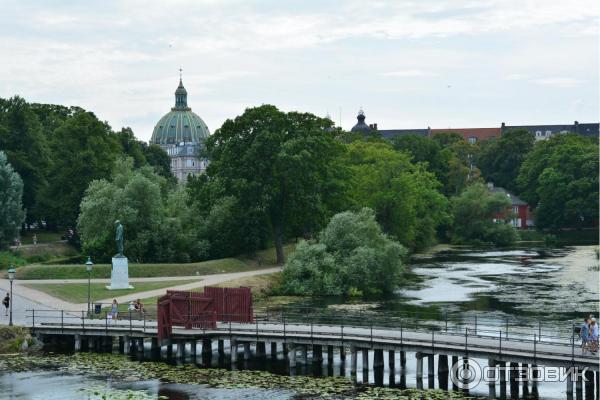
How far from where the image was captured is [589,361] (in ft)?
148

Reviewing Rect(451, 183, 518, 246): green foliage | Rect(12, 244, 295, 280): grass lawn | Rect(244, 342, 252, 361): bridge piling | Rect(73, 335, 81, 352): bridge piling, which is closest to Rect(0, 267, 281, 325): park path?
Rect(12, 244, 295, 280): grass lawn

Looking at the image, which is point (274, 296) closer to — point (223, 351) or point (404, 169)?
point (223, 351)

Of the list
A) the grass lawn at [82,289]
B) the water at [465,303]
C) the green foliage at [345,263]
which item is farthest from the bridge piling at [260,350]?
the green foliage at [345,263]

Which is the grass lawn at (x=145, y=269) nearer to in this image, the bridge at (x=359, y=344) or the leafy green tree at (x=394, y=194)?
the bridge at (x=359, y=344)

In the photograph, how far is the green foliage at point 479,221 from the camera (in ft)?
468

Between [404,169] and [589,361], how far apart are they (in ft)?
277

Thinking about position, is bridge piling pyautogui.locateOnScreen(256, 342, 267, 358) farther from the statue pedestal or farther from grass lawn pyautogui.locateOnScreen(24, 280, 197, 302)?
the statue pedestal

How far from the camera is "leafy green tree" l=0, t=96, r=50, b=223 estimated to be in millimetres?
119188

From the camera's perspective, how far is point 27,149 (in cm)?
12119

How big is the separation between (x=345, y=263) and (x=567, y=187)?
267 ft

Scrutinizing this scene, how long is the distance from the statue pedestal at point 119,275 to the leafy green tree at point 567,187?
94664 millimetres

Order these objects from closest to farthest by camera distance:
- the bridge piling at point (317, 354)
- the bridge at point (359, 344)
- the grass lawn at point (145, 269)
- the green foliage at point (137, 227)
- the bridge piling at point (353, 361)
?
the bridge at point (359, 344)
the bridge piling at point (353, 361)
the bridge piling at point (317, 354)
the grass lawn at point (145, 269)
the green foliage at point (137, 227)

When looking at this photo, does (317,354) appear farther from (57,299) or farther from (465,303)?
(465,303)

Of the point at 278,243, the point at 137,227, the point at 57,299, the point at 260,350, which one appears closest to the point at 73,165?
the point at 137,227
